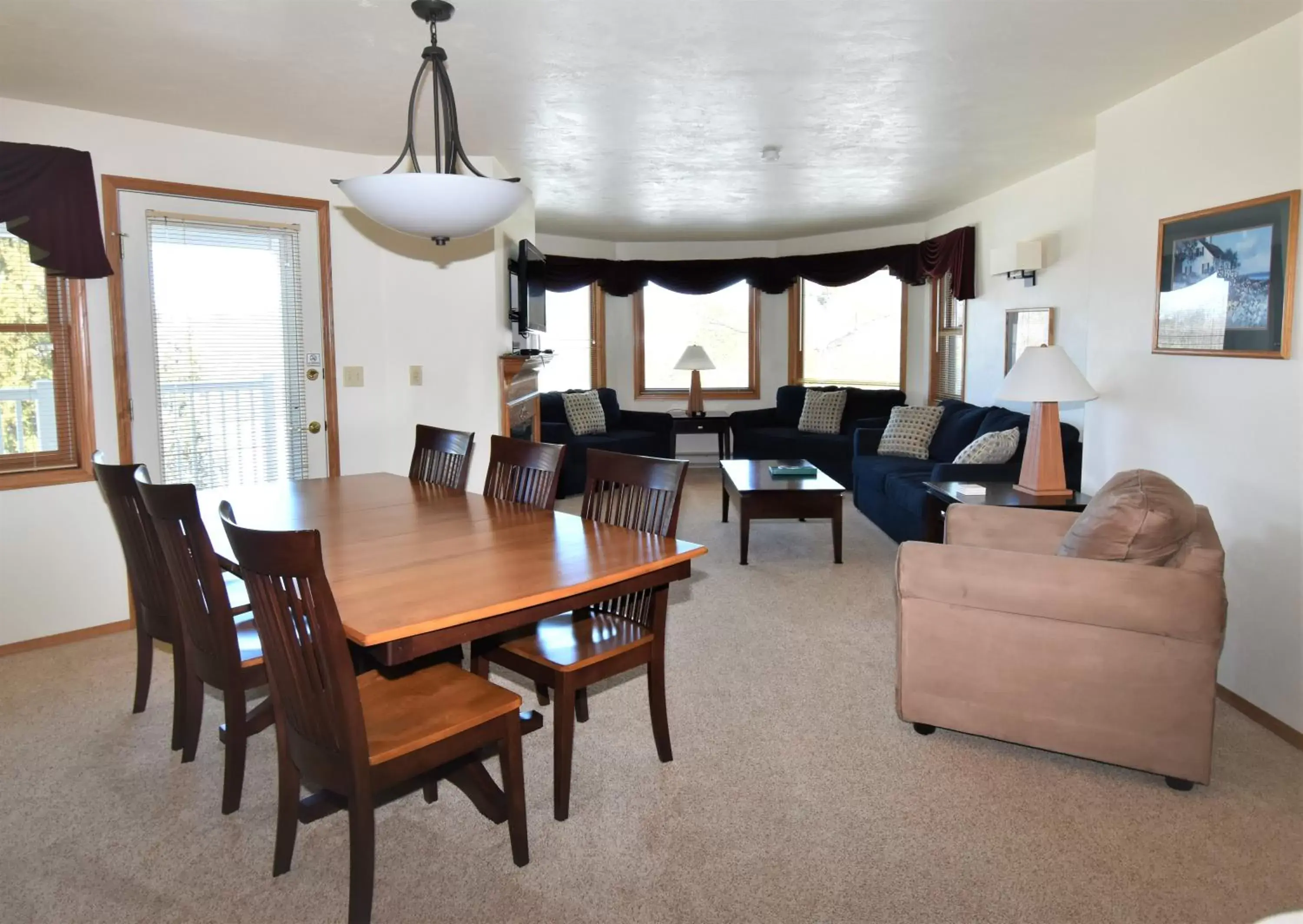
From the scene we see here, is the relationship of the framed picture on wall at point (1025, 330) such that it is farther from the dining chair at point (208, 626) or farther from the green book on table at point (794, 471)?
the dining chair at point (208, 626)

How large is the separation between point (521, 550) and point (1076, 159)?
435cm

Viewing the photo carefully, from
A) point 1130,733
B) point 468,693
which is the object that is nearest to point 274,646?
point 468,693

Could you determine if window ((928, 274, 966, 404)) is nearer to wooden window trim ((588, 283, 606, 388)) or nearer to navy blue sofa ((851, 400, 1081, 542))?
navy blue sofa ((851, 400, 1081, 542))

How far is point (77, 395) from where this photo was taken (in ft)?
12.4

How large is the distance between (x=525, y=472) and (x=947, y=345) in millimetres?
4967

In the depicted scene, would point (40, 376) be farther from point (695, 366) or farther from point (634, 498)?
point (695, 366)

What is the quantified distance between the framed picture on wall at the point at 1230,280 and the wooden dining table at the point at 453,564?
2.11 m

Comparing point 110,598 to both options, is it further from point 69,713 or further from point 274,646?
point 274,646

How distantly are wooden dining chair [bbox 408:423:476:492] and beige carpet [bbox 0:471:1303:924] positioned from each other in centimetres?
96

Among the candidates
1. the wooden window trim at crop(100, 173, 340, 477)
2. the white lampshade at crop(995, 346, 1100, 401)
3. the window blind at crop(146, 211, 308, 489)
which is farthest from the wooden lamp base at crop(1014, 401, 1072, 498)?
the window blind at crop(146, 211, 308, 489)

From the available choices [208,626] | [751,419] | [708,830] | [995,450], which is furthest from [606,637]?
[751,419]

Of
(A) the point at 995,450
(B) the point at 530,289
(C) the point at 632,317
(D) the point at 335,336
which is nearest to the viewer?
(D) the point at 335,336

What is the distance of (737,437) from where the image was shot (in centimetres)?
807

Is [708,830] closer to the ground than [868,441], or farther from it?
closer to the ground
